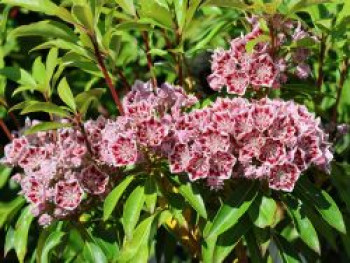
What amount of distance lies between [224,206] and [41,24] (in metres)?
0.70

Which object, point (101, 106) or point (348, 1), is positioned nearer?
point (348, 1)

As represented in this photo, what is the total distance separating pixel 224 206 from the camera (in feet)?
6.84

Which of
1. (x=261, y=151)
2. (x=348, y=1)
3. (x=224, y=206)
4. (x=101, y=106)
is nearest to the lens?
(x=261, y=151)

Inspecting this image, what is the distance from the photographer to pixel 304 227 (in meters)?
2.13

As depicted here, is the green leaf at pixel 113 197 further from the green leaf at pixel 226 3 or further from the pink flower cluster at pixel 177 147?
the green leaf at pixel 226 3

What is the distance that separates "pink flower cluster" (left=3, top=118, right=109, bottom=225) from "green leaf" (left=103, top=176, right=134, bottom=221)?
7 centimetres

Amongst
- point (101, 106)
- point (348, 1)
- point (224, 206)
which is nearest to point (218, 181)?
point (224, 206)

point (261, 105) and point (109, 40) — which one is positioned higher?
point (109, 40)

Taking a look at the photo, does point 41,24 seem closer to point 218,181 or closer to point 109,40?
point 109,40

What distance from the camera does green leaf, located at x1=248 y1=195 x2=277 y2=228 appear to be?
6.70 ft

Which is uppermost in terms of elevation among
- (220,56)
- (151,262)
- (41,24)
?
(41,24)

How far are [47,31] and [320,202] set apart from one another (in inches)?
35.7

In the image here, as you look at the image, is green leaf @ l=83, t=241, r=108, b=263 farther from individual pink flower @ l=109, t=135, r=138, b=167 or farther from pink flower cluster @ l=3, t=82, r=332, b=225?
individual pink flower @ l=109, t=135, r=138, b=167

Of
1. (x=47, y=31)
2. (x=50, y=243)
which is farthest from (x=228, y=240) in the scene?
(x=47, y=31)
